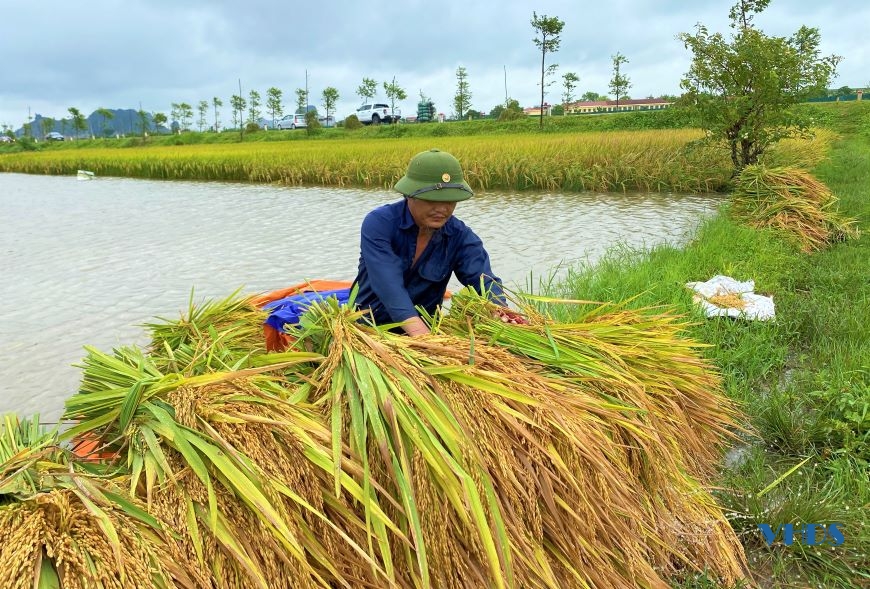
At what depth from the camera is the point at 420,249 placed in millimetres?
2492

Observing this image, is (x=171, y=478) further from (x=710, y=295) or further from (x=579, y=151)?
(x=579, y=151)

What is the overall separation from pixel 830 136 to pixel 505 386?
20594 millimetres

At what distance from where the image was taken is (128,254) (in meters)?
6.84

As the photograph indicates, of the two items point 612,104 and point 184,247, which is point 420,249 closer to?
point 184,247

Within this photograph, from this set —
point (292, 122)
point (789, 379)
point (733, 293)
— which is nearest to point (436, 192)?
point (789, 379)

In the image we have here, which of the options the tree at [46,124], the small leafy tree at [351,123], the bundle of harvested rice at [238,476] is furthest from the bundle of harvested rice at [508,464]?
the tree at [46,124]

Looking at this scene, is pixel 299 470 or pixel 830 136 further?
pixel 830 136

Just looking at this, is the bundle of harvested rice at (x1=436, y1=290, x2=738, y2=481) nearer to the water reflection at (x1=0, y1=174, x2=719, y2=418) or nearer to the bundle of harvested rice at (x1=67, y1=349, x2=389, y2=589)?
the bundle of harvested rice at (x1=67, y1=349, x2=389, y2=589)

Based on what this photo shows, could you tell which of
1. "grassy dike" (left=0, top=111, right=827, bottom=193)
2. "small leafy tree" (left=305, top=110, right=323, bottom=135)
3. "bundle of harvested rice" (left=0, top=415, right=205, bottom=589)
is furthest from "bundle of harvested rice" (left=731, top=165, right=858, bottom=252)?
"small leafy tree" (left=305, top=110, right=323, bottom=135)

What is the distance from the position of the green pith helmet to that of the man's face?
4 centimetres

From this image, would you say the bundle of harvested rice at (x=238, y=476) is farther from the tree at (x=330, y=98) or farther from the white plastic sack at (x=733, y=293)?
the tree at (x=330, y=98)

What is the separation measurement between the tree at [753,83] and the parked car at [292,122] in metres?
31.9

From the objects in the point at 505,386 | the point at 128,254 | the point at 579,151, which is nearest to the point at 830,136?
the point at 579,151

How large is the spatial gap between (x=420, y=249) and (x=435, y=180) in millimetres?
359
